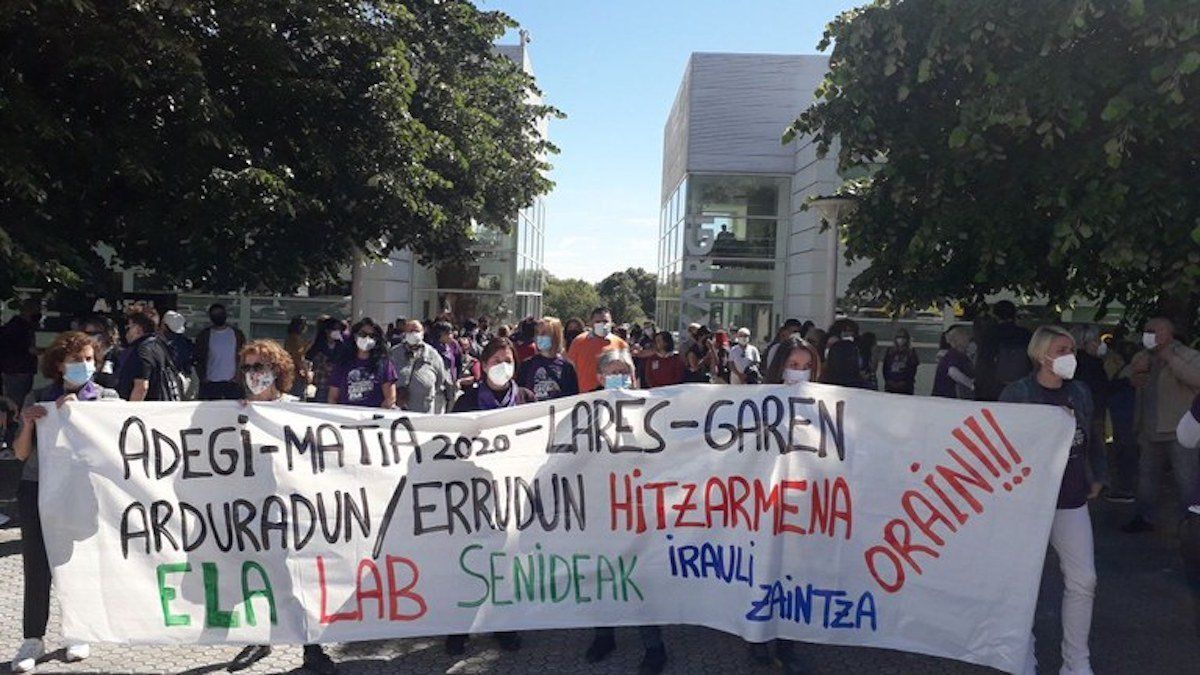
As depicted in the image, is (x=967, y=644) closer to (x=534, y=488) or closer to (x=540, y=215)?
(x=534, y=488)

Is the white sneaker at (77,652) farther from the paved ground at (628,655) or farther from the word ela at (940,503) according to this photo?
the word ela at (940,503)

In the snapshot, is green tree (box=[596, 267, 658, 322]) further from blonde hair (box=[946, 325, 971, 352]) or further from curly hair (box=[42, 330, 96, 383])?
curly hair (box=[42, 330, 96, 383])

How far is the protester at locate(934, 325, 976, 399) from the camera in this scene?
9.60 meters

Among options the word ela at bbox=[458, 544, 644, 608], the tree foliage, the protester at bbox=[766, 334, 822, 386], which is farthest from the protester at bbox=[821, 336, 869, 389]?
the tree foliage

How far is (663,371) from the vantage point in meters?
9.88

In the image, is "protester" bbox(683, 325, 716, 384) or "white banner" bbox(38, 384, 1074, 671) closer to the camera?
"white banner" bbox(38, 384, 1074, 671)

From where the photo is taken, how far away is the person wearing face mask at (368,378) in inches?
316

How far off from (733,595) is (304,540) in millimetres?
2006

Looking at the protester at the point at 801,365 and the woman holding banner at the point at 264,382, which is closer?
the woman holding banner at the point at 264,382

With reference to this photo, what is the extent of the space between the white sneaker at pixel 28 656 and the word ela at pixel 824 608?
3.25 metres

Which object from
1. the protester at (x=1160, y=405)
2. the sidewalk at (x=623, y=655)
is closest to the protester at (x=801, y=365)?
the sidewalk at (x=623, y=655)

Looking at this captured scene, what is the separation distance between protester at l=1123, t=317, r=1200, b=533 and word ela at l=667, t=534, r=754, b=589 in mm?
3591

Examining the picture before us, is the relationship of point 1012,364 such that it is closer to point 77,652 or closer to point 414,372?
point 414,372

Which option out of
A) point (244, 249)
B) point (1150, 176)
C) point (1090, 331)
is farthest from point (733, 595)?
point (244, 249)
